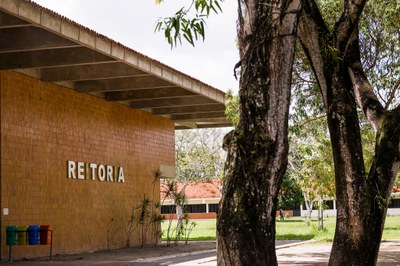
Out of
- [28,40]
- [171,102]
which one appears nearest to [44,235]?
[28,40]

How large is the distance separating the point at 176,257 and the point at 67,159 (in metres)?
4.14

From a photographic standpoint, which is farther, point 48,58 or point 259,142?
point 48,58

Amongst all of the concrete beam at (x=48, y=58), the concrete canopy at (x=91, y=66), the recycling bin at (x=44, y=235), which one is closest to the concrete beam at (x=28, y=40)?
the concrete canopy at (x=91, y=66)

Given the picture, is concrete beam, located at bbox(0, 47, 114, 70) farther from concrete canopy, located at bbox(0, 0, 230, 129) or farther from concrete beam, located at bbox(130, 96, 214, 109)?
concrete beam, located at bbox(130, 96, 214, 109)

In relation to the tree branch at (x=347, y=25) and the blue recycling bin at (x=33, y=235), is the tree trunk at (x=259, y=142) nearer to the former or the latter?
the tree branch at (x=347, y=25)

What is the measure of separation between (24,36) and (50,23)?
126 centimetres

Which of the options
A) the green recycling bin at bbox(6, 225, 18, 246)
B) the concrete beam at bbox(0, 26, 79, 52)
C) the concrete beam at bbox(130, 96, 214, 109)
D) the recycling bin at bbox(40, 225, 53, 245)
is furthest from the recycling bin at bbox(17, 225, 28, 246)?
the concrete beam at bbox(130, 96, 214, 109)

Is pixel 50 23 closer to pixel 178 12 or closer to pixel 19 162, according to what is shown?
pixel 19 162

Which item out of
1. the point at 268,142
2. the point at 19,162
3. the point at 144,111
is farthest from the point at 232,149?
the point at 144,111

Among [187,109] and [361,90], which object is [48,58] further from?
[361,90]

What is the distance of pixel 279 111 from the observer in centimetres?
517

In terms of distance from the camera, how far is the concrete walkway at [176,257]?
15.4 m

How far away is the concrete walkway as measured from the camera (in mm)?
15391

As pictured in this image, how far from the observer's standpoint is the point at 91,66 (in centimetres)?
1827
